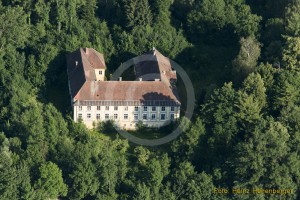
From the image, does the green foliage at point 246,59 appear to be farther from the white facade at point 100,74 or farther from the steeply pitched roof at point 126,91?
the white facade at point 100,74

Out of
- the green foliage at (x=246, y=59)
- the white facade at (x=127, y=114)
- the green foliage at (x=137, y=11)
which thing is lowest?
the white facade at (x=127, y=114)

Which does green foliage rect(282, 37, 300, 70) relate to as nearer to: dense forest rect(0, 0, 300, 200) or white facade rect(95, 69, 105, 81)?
dense forest rect(0, 0, 300, 200)

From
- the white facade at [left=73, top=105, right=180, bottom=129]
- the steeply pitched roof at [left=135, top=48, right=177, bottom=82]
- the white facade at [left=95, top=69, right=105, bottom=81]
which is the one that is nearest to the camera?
the white facade at [left=73, top=105, right=180, bottom=129]

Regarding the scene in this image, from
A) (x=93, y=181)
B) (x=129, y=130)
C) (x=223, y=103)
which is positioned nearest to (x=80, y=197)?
(x=93, y=181)

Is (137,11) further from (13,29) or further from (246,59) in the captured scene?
(246,59)

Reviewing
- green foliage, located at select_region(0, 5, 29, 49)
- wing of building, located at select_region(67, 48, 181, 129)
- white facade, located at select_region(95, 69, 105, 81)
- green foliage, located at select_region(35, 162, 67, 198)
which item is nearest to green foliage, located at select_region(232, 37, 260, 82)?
wing of building, located at select_region(67, 48, 181, 129)

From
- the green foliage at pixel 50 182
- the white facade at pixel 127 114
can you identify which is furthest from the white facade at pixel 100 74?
the green foliage at pixel 50 182

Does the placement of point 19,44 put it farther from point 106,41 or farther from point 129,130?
point 129,130
